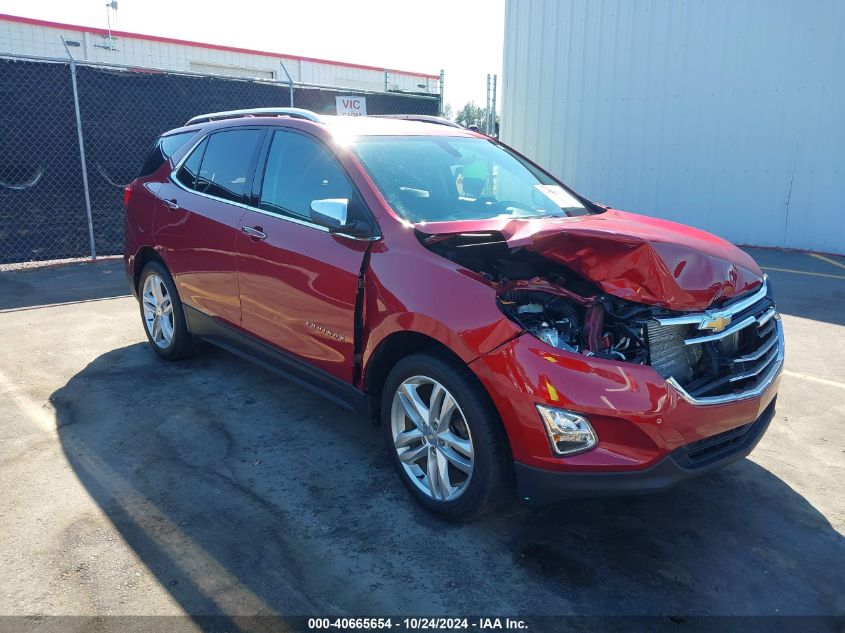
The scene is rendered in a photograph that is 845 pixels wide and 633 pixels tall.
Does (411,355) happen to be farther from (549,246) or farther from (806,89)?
(806,89)

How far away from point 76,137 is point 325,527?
851 cm

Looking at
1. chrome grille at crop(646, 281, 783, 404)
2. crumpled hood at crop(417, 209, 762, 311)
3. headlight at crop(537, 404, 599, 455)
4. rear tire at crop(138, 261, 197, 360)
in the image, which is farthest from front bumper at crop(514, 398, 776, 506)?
rear tire at crop(138, 261, 197, 360)

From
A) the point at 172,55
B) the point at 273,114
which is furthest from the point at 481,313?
the point at 172,55

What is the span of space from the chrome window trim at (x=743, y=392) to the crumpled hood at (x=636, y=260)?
0.38 meters

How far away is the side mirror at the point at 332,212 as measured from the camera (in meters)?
3.29

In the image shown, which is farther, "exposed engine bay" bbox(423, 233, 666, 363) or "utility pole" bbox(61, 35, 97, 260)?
"utility pole" bbox(61, 35, 97, 260)

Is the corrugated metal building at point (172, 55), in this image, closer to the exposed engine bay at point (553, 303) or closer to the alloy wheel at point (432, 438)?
the exposed engine bay at point (553, 303)

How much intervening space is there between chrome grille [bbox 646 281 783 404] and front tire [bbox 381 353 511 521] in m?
0.77

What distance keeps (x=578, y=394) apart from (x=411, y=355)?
0.86 metres

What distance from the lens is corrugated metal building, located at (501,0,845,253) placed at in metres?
9.83

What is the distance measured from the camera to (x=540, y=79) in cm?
1285

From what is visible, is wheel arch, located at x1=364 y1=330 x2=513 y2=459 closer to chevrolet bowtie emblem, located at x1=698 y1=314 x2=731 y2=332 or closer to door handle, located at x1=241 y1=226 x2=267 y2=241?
chevrolet bowtie emblem, located at x1=698 y1=314 x2=731 y2=332

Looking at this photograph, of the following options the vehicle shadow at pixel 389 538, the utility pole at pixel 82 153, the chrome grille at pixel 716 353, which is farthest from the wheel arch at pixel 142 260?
the utility pole at pixel 82 153

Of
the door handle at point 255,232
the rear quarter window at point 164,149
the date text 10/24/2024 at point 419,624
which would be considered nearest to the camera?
the date text 10/24/2024 at point 419,624
